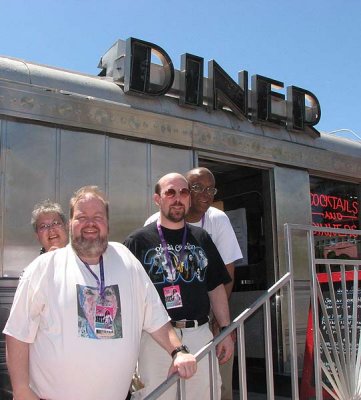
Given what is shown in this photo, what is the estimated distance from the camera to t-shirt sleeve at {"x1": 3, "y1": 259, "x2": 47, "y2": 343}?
7.09 feet

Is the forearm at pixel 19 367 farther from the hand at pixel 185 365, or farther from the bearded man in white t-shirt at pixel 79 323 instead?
the hand at pixel 185 365

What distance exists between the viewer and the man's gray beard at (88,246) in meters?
2.34

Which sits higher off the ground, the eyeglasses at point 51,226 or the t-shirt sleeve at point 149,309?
the eyeglasses at point 51,226

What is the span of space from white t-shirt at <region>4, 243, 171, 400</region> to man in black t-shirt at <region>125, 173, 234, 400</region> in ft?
1.64

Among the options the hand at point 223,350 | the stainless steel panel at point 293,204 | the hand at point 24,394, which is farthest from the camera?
the stainless steel panel at point 293,204

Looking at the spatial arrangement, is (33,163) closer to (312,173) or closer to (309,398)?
(309,398)

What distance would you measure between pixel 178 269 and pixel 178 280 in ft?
0.19

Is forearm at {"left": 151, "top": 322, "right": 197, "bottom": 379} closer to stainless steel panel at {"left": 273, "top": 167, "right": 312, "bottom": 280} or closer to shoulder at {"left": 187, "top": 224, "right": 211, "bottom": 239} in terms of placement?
shoulder at {"left": 187, "top": 224, "right": 211, "bottom": 239}

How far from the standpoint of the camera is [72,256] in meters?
2.37

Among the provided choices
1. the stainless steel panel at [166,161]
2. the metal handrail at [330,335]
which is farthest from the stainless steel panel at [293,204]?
the metal handrail at [330,335]

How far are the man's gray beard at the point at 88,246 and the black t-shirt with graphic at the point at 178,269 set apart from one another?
52 cm

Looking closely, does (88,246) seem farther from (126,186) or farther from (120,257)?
(126,186)

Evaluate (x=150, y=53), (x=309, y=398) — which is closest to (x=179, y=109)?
(x=150, y=53)

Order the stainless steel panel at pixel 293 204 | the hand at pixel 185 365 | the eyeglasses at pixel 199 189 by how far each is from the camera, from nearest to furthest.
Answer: the hand at pixel 185 365, the eyeglasses at pixel 199 189, the stainless steel panel at pixel 293 204
